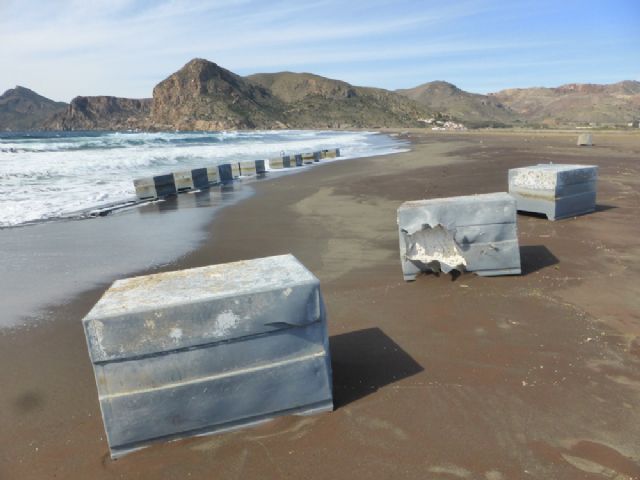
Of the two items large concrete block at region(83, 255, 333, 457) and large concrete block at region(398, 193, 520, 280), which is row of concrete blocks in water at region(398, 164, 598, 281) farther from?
large concrete block at region(83, 255, 333, 457)

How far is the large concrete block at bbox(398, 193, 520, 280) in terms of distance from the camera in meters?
5.46

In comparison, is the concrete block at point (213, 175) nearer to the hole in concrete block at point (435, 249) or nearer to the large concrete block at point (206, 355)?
the hole in concrete block at point (435, 249)

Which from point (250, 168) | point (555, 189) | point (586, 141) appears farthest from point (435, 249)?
point (586, 141)

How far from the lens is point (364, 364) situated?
3.90m

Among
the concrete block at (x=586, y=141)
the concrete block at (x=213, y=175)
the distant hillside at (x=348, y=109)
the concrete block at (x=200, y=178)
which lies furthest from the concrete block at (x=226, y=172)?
the distant hillside at (x=348, y=109)

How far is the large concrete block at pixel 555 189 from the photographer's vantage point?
8.22 meters

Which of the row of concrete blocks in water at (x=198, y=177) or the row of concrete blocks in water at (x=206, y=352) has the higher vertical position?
the row of concrete blocks in water at (x=198, y=177)

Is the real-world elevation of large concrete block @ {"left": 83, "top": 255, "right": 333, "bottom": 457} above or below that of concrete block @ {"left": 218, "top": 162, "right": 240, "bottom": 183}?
below

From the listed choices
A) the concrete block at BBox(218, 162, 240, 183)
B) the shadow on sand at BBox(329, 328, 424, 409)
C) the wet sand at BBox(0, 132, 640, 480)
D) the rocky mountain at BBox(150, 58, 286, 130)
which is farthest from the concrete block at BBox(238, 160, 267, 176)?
the rocky mountain at BBox(150, 58, 286, 130)

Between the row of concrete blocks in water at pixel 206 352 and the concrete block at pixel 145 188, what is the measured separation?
12648 mm

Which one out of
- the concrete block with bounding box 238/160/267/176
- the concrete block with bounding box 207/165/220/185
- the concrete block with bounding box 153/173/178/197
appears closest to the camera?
the concrete block with bounding box 153/173/178/197

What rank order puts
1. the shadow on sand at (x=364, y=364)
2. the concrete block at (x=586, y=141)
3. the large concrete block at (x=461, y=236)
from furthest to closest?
1. the concrete block at (x=586, y=141)
2. the large concrete block at (x=461, y=236)
3. the shadow on sand at (x=364, y=364)

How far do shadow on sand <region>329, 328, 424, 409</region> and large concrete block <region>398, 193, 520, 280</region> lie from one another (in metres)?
1.56

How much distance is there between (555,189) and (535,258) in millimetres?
2523
